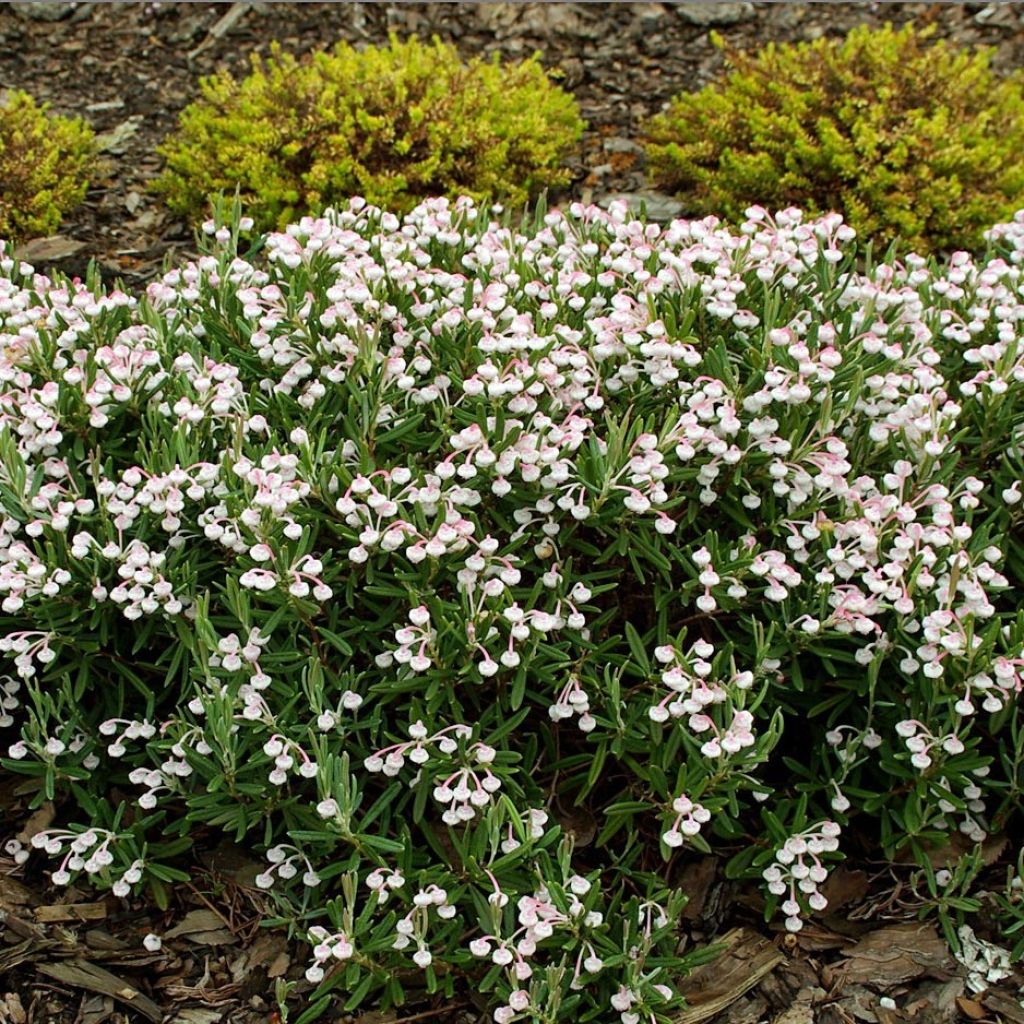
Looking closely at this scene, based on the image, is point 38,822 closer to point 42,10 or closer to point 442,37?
point 442,37

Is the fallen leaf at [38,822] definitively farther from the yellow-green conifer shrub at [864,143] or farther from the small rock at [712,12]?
the small rock at [712,12]

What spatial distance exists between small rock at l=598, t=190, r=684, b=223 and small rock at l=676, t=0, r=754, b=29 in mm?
2249

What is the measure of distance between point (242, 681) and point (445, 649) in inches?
19.7

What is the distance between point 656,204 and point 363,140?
149cm

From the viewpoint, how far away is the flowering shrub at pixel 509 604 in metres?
2.75

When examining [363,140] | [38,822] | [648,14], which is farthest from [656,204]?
[38,822]

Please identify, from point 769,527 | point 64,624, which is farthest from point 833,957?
point 64,624

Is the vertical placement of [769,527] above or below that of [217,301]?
below

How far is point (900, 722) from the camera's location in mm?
2918

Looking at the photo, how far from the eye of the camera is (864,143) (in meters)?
5.47

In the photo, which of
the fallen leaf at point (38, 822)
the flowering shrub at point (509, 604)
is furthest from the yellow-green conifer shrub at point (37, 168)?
the fallen leaf at point (38, 822)

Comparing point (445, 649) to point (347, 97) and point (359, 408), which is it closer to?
point (359, 408)

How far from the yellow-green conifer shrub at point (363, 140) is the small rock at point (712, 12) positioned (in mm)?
2119

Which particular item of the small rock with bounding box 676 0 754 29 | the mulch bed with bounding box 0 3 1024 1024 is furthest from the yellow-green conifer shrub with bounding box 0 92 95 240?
the small rock with bounding box 676 0 754 29
